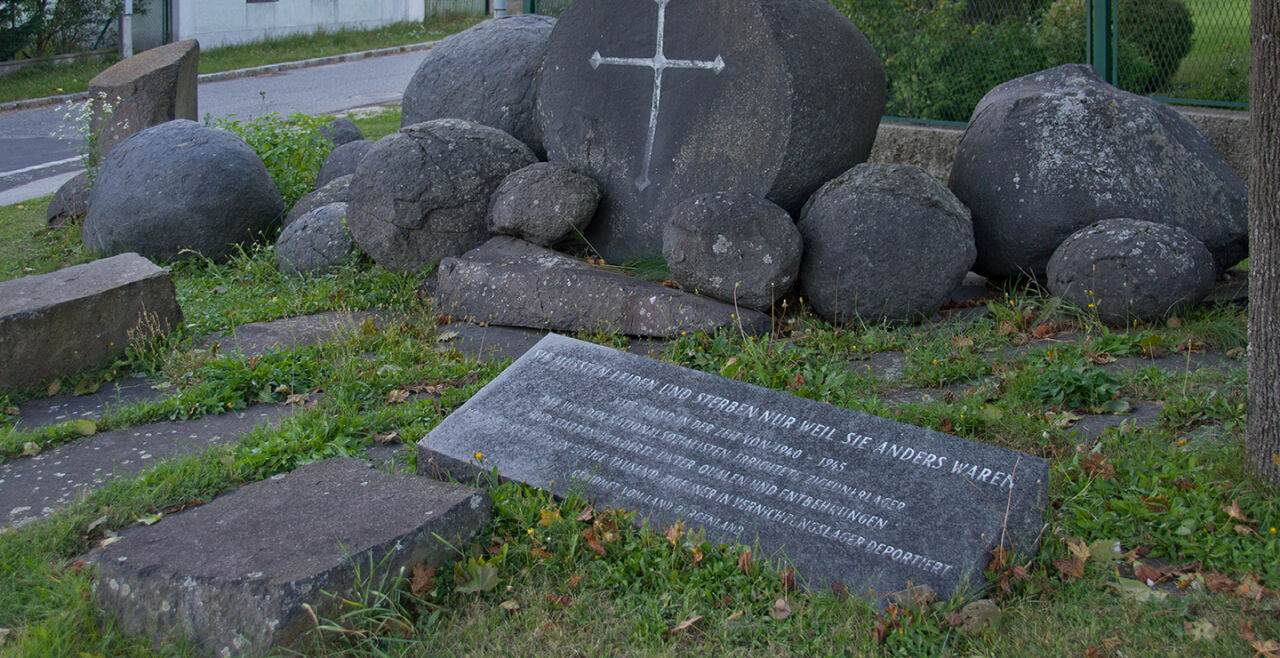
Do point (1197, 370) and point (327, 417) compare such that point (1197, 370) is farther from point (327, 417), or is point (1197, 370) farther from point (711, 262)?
point (327, 417)

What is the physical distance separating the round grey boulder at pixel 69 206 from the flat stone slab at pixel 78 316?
10.00ft

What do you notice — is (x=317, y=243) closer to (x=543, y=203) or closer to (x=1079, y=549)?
(x=543, y=203)

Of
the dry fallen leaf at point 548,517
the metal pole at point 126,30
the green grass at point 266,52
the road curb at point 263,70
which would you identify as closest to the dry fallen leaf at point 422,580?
the dry fallen leaf at point 548,517

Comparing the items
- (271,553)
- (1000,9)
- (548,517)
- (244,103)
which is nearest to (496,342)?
(548,517)

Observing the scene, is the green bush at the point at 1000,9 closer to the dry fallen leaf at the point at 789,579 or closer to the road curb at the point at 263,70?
the dry fallen leaf at the point at 789,579

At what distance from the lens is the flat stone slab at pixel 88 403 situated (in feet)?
15.8

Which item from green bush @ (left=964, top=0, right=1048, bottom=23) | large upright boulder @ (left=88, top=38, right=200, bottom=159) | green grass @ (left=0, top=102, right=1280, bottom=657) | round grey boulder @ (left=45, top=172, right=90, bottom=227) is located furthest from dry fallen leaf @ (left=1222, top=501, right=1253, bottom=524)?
large upright boulder @ (left=88, top=38, right=200, bottom=159)

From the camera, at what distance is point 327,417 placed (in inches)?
176

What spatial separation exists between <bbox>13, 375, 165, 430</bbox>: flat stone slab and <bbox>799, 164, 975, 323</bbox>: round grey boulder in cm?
332

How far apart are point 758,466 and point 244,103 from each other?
13.8 m

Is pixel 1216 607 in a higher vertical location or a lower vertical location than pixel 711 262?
lower

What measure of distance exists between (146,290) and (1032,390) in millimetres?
4355

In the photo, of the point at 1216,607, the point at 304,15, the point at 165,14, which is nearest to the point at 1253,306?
the point at 1216,607

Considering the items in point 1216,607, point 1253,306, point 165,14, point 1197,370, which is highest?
point 165,14
